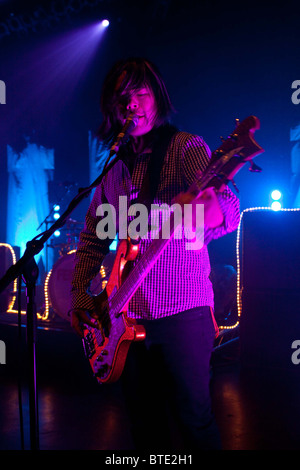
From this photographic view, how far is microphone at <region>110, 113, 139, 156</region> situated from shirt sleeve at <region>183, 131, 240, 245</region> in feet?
0.78

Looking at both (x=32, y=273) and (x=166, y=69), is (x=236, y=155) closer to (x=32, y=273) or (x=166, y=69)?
(x=32, y=273)

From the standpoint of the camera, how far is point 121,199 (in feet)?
6.68

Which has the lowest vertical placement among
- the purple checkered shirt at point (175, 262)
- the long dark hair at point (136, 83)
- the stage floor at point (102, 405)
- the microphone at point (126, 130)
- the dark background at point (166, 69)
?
the stage floor at point (102, 405)

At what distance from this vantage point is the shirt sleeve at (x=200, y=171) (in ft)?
4.73

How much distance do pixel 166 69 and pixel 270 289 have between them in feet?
18.3

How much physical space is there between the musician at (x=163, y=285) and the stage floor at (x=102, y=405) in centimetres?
70

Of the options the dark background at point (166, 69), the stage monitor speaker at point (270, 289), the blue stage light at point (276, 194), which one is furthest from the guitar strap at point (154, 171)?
the blue stage light at point (276, 194)

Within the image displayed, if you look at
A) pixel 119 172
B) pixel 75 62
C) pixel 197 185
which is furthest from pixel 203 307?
pixel 75 62

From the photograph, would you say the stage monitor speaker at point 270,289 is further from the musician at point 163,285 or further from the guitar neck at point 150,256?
the guitar neck at point 150,256

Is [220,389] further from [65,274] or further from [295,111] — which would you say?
[295,111]

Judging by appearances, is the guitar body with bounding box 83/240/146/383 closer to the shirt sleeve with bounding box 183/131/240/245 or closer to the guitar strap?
the guitar strap

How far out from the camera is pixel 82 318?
6.66 ft

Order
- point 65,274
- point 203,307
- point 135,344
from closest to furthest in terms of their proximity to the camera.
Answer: point 203,307, point 135,344, point 65,274

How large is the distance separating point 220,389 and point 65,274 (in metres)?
2.37
